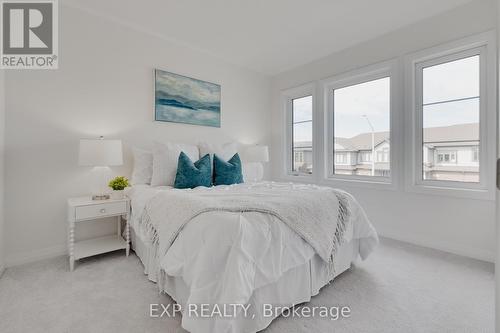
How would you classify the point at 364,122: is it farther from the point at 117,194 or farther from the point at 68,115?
the point at 68,115

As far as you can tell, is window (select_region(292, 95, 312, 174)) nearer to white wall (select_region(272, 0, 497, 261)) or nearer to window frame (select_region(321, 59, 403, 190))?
window frame (select_region(321, 59, 403, 190))

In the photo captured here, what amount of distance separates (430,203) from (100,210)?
341 cm

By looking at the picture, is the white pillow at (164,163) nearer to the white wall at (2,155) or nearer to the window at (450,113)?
the white wall at (2,155)

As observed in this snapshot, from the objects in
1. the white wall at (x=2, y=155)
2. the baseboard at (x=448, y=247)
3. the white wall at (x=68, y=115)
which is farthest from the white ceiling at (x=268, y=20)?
the baseboard at (x=448, y=247)

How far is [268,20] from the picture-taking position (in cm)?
269

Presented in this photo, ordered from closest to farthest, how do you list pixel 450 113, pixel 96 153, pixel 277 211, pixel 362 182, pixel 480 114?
1. pixel 277 211
2. pixel 96 153
3. pixel 480 114
4. pixel 450 113
5. pixel 362 182

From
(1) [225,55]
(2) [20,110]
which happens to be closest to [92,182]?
(2) [20,110]

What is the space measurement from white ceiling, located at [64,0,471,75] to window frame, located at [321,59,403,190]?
0.41 metres

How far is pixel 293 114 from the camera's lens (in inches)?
169

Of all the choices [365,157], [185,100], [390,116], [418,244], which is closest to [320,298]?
[418,244]

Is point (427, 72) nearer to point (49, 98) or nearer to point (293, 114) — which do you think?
point (293, 114)

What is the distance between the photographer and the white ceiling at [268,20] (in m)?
2.42

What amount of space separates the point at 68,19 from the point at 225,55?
6.19ft

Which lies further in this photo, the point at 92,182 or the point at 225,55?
the point at 225,55
